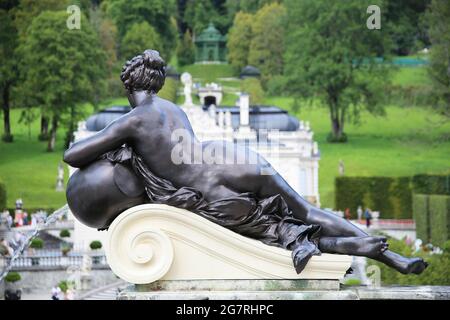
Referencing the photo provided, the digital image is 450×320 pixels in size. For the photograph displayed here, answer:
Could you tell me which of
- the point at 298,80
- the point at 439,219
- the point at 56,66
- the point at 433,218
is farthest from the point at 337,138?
the point at 439,219

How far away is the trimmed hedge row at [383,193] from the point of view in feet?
172

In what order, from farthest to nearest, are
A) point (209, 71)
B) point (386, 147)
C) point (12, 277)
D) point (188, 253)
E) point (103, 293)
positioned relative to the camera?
point (209, 71), point (386, 147), point (12, 277), point (103, 293), point (188, 253)

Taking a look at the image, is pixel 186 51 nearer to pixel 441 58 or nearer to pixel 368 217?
pixel 441 58

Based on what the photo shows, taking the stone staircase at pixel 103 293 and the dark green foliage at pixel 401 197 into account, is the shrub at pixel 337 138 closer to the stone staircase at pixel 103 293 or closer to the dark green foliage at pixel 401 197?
the dark green foliage at pixel 401 197

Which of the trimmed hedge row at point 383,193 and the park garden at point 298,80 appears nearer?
the trimmed hedge row at point 383,193

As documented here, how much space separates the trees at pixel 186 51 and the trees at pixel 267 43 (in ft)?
Answer: 30.7

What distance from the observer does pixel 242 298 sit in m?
11.7

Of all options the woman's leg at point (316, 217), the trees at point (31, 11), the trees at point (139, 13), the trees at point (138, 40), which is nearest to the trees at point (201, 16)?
the trees at point (139, 13)

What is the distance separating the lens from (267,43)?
301 ft

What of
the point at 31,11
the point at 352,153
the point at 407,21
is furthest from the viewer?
the point at 407,21

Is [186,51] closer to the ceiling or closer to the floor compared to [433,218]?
closer to the floor

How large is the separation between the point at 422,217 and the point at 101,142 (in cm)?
3486

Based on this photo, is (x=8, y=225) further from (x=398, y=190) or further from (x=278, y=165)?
(x=398, y=190)

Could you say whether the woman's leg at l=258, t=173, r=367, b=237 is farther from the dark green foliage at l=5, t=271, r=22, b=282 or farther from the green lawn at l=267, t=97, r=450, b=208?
the green lawn at l=267, t=97, r=450, b=208
